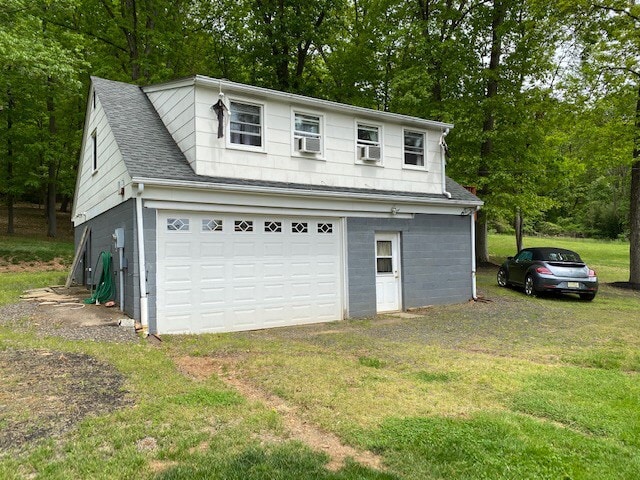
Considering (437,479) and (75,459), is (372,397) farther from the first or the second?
(75,459)

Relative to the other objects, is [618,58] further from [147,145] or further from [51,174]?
[51,174]

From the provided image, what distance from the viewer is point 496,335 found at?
8320 millimetres

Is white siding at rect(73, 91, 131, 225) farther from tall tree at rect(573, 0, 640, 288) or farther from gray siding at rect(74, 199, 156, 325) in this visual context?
tall tree at rect(573, 0, 640, 288)

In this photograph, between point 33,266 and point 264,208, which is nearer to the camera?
point 264,208

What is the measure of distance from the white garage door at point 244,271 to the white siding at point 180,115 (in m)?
1.62

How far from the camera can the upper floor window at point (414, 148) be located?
1210cm

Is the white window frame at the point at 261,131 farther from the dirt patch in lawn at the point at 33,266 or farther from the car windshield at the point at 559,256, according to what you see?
the dirt patch in lawn at the point at 33,266

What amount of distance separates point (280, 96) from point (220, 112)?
1541mm

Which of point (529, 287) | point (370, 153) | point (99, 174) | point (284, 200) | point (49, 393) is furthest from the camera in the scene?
point (529, 287)

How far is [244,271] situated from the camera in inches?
355

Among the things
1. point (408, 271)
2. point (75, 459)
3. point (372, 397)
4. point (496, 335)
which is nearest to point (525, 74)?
point (408, 271)

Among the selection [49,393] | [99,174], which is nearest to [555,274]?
[49,393]

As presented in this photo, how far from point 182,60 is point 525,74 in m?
17.1

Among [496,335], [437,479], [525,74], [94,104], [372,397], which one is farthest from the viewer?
[525,74]
